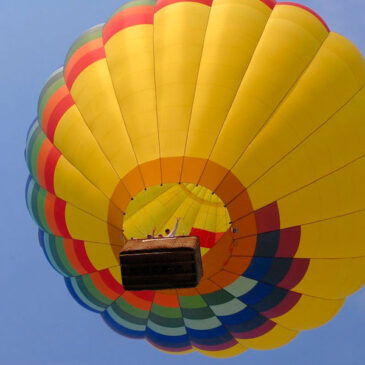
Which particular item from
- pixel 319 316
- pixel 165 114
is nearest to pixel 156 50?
pixel 165 114

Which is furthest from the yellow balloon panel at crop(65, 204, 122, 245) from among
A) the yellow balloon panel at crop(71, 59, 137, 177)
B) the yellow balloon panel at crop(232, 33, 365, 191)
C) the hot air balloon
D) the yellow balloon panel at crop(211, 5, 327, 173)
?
the yellow balloon panel at crop(232, 33, 365, 191)

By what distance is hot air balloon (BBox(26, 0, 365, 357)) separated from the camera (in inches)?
340

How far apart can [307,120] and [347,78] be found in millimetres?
1079

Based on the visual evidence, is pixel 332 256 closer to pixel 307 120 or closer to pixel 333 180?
pixel 333 180

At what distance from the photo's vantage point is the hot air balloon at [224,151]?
8625mm

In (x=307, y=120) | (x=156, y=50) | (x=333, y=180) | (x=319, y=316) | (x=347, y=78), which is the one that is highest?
(x=156, y=50)

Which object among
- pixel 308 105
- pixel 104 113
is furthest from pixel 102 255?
pixel 308 105

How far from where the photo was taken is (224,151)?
8570mm

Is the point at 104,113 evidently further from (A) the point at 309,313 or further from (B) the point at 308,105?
(A) the point at 309,313

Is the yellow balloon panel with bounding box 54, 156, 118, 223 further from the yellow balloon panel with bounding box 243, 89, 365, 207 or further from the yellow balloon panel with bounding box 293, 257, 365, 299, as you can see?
the yellow balloon panel with bounding box 293, 257, 365, 299

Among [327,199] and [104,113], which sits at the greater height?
[104,113]

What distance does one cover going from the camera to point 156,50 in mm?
9281

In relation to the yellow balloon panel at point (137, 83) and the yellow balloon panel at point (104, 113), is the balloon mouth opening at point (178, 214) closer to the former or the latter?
the yellow balloon panel at point (104, 113)

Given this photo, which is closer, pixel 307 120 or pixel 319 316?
pixel 307 120
